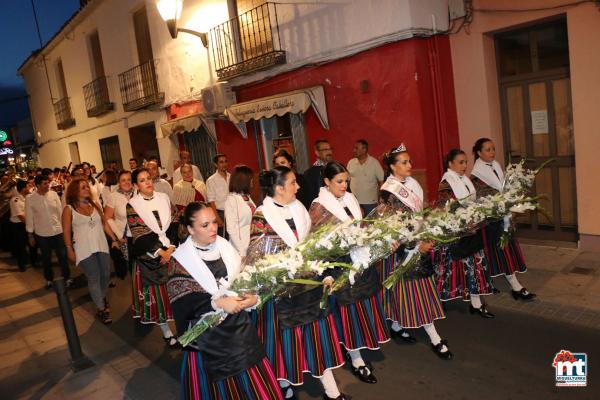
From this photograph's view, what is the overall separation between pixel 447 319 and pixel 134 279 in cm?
347

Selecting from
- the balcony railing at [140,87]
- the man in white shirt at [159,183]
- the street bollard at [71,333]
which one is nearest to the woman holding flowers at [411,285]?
the street bollard at [71,333]

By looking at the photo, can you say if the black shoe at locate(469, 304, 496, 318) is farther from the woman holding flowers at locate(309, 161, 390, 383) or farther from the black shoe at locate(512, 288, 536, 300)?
the woman holding flowers at locate(309, 161, 390, 383)

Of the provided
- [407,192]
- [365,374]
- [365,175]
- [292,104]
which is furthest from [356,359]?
[292,104]

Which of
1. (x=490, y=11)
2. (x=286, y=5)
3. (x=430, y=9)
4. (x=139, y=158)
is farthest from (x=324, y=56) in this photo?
(x=139, y=158)

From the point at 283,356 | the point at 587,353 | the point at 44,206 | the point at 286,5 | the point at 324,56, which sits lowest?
the point at 587,353

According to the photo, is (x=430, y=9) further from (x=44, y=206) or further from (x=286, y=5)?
(x=44, y=206)

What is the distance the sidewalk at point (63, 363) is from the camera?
15.1 ft

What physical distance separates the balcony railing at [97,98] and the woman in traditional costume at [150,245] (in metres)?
12.5

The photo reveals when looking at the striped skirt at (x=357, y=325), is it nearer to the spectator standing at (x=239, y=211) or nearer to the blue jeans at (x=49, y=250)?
the spectator standing at (x=239, y=211)

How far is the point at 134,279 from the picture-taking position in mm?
5684

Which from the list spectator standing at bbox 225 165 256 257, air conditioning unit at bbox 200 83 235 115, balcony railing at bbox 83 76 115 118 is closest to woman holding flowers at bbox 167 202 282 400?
spectator standing at bbox 225 165 256 257

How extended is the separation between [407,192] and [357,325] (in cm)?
128

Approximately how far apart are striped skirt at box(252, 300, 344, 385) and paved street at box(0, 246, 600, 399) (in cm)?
51

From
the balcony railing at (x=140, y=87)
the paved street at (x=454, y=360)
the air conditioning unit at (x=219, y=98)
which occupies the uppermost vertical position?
the balcony railing at (x=140, y=87)
